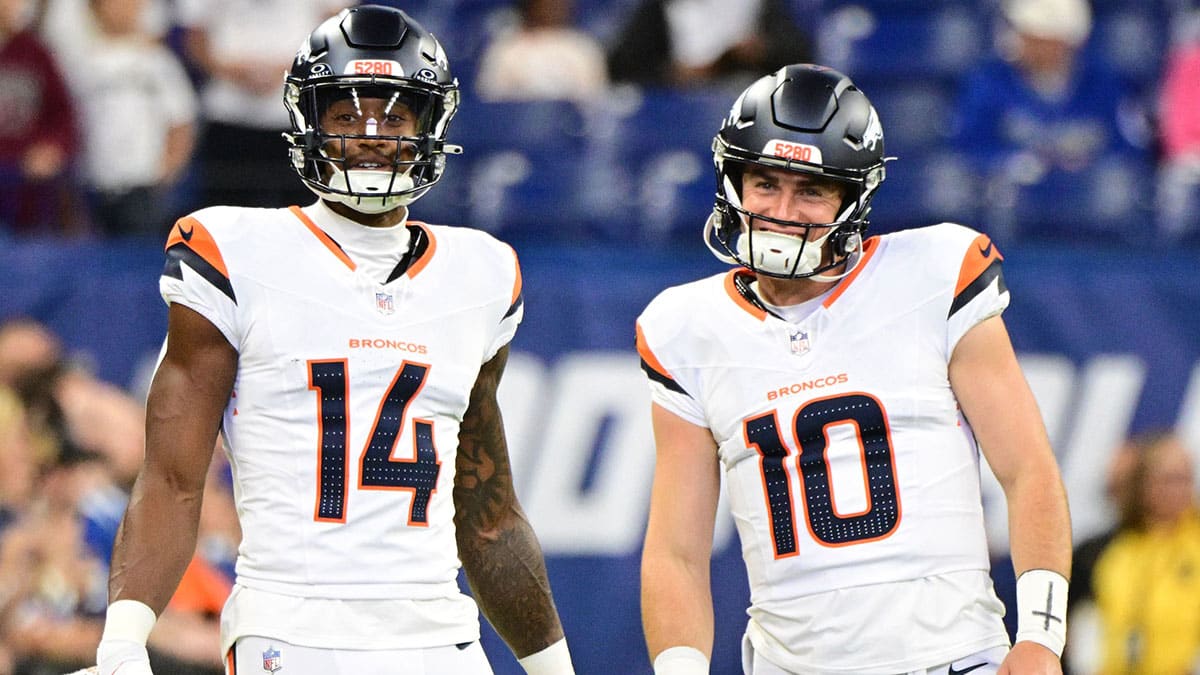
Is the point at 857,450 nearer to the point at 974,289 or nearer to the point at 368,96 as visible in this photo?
the point at 974,289

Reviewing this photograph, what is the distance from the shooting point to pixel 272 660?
139 inches

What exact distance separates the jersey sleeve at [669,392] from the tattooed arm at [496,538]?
0.30 meters

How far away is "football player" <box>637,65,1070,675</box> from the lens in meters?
3.72

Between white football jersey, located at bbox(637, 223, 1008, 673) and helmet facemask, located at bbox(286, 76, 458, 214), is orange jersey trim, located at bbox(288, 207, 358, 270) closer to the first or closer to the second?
helmet facemask, located at bbox(286, 76, 458, 214)

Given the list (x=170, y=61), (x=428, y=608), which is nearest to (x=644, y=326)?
(x=428, y=608)

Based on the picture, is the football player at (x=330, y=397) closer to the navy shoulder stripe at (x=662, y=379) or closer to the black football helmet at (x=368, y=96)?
the black football helmet at (x=368, y=96)

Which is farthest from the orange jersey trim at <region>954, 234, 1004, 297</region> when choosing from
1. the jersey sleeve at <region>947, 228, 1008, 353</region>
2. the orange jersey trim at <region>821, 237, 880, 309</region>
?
the orange jersey trim at <region>821, 237, 880, 309</region>

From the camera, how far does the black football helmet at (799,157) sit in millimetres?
3830

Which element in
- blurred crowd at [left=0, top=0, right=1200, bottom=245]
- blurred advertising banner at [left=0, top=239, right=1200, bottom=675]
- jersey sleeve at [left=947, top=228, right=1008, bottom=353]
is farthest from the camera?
blurred crowd at [left=0, top=0, right=1200, bottom=245]

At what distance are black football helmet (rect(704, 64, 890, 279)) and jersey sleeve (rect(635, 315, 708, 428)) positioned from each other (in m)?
0.27

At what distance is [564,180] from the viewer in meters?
7.31

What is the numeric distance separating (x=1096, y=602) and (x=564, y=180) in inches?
99.1

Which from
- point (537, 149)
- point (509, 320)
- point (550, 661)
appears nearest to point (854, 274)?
point (509, 320)

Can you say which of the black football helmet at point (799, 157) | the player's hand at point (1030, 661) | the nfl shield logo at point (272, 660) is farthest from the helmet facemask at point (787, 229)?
the nfl shield logo at point (272, 660)
